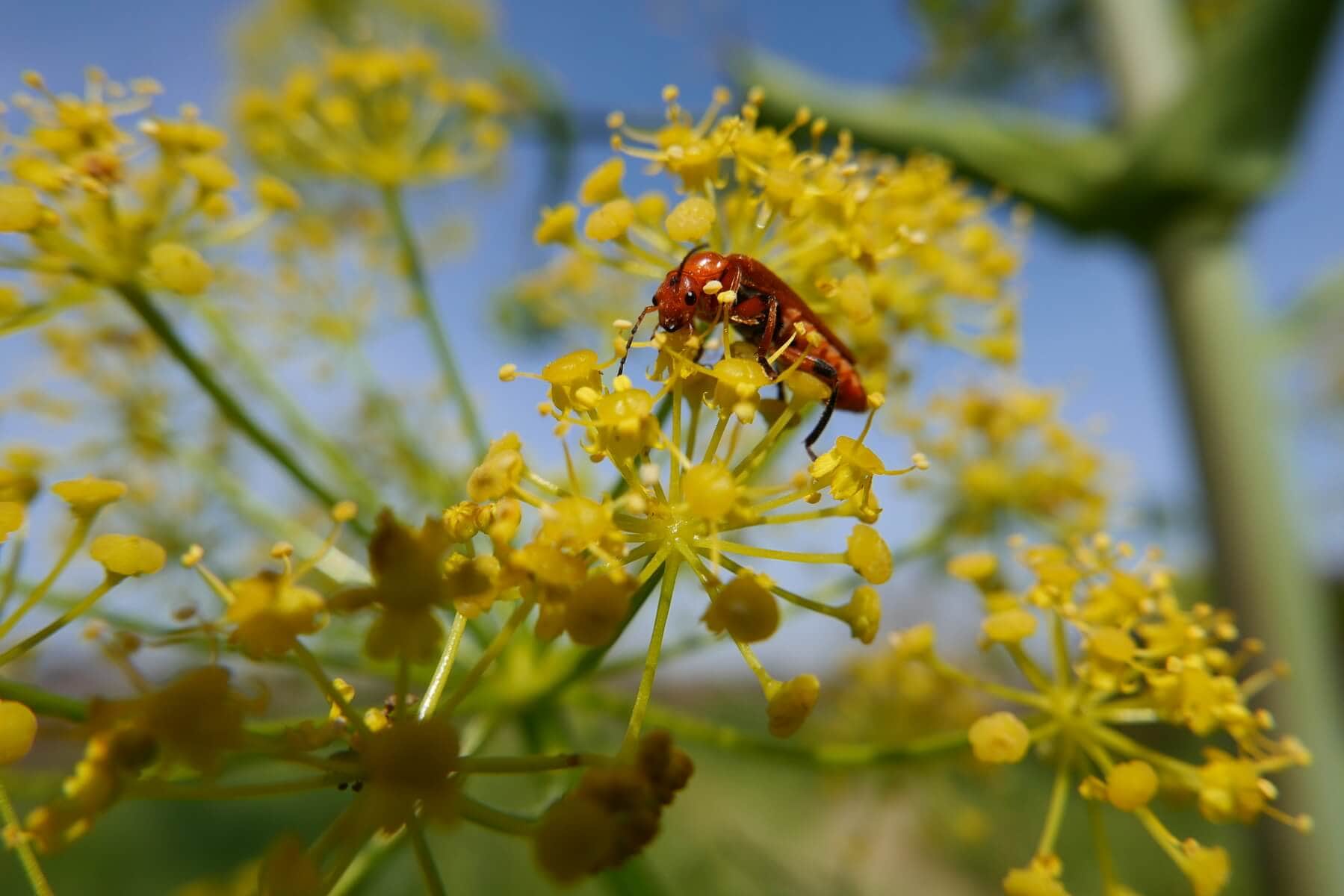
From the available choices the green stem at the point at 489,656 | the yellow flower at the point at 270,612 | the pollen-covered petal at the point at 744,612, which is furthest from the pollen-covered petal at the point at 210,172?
the pollen-covered petal at the point at 744,612

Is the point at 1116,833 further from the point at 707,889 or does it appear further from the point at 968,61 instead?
the point at 968,61

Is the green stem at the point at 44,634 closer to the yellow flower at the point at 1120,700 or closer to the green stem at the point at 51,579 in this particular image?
the green stem at the point at 51,579

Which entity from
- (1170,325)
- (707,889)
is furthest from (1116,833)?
(1170,325)

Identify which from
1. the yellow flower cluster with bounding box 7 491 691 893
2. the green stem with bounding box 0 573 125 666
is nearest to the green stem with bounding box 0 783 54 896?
the yellow flower cluster with bounding box 7 491 691 893

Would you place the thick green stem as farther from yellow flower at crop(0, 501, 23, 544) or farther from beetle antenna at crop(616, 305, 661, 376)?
yellow flower at crop(0, 501, 23, 544)

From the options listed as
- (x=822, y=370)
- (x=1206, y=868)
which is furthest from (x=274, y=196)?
(x=1206, y=868)

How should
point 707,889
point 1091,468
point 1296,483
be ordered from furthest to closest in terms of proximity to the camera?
point 707,889 < point 1296,483 < point 1091,468

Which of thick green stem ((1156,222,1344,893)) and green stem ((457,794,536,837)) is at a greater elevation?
thick green stem ((1156,222,1344,893))
